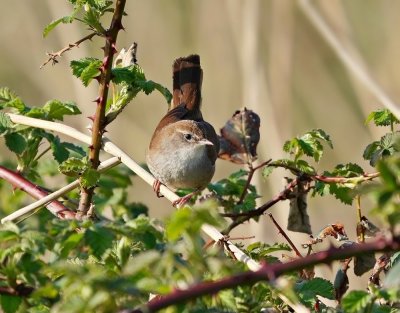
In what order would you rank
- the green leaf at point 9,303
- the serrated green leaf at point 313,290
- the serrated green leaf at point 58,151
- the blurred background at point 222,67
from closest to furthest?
the green leaf at point 9,303
the serrated green leaf at point 313,290
the serrated green leaf at point 58,151
the blurred background at point 222,67

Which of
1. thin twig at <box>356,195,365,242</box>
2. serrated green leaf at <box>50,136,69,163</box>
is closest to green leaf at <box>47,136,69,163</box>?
serrated green leaf at <box>50,136,69,163</box>

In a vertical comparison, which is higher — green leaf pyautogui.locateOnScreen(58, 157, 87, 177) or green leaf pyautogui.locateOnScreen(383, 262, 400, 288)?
green leaf pyautogui.locateOnScreen(58, 157, 87, 177)

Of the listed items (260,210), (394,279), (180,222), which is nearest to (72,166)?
(260,210)

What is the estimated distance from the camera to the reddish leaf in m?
2.28

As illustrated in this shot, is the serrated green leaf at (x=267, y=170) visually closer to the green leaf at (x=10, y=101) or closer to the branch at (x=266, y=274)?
the green leaf at (x=10, y=101)

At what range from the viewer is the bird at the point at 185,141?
360 centimetres

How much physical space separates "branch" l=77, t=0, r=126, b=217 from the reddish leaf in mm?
534

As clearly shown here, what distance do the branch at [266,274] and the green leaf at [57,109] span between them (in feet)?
4.18

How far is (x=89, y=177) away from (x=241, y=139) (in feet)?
2.04

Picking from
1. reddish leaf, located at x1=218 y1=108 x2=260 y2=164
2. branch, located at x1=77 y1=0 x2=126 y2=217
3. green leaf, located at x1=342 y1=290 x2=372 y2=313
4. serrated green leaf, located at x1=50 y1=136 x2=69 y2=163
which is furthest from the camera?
reddish leaf, located at x1=218 y1=108 x2=260 y2=164

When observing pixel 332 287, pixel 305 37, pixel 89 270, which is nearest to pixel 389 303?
pixel 332 287

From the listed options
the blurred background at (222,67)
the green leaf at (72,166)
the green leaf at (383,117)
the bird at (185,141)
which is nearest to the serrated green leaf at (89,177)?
the green leaf at (72,166)

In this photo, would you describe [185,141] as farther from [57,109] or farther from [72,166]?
[72,166]

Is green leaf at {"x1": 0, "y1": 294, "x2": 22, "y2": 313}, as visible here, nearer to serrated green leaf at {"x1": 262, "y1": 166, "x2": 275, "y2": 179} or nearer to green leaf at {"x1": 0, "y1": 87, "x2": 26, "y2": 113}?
serrated green leaf at {"x1": 262, "y1": 166, "x2": 275, "y2": 179}
